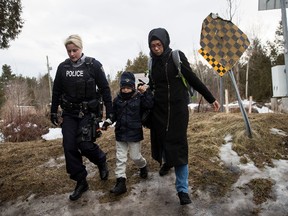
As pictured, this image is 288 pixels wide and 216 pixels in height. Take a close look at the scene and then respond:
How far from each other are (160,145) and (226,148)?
1.87m

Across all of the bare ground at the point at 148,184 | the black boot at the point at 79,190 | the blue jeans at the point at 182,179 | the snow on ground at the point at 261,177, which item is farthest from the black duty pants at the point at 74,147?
the snow on ground at the point at 261,177

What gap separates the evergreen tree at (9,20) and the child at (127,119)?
5.20 metres

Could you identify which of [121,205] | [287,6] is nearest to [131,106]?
[121,205]

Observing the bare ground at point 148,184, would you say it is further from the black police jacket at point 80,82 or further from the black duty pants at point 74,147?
the black police jacket at point 80,82

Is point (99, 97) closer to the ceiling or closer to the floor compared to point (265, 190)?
closer to the ceiling

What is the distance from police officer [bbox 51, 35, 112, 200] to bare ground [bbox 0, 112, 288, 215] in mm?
384

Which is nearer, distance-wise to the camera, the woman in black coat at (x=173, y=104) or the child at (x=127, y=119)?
the woman in black coat at (x=173, y=104)

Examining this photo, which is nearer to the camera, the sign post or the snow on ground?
the snow on ground

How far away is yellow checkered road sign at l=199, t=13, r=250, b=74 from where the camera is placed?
17.2 ft

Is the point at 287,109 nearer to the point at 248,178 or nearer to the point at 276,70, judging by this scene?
the point at 276,70

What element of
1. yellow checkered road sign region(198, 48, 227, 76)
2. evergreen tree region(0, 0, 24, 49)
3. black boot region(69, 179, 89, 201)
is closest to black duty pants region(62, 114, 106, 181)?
black boot region(69, 179, 89, 201)

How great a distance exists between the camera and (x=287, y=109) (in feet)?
29.6

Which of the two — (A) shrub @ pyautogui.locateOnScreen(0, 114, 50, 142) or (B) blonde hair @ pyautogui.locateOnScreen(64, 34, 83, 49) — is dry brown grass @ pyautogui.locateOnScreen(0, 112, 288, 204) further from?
(A) shrub @ pyautogui.locateOnScreen(0, 114, 50, 142)

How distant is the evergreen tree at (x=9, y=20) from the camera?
7.32 metres
